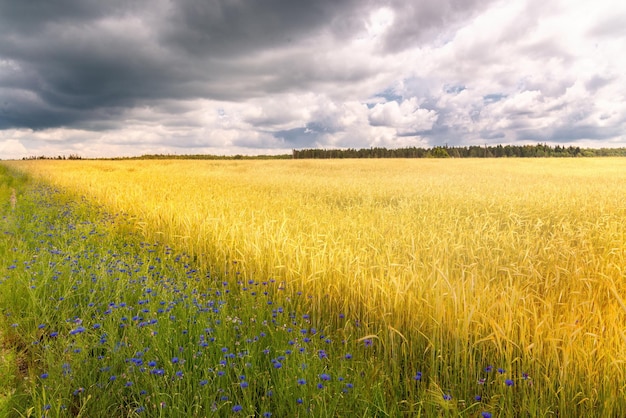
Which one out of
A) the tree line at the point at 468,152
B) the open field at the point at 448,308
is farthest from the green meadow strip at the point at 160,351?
the tree line at the point at 468,152

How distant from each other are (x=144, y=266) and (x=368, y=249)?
2.94 metres

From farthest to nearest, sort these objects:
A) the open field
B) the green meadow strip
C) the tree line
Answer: the tree line
the open field
the green meadow strip

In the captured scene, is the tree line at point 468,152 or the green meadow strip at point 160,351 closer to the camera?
the green meadow strip at point 160,351

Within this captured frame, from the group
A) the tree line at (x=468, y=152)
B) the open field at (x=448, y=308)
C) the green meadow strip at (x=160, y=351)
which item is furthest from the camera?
the tree line at (x=468, y=152)

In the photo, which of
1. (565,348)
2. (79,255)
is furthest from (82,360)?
(565,348)

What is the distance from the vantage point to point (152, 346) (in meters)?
2.63

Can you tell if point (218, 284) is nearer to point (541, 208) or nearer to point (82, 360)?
point (82, 360)

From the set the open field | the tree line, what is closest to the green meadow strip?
the open field

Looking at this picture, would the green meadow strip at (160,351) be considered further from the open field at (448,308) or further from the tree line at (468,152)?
the tree line at (468,152)

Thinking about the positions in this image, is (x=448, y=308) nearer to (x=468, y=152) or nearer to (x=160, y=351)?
(x=160, y=351)

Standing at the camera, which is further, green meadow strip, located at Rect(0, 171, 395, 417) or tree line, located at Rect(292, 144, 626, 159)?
tree line, located at Rect(292, 144, 626, 159)

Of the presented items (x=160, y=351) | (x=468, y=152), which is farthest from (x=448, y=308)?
(x=468, y=152)

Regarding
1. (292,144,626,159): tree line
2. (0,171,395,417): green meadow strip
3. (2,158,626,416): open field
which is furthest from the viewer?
(292,144,626,159): tree line

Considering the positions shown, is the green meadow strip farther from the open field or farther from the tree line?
the tree line
